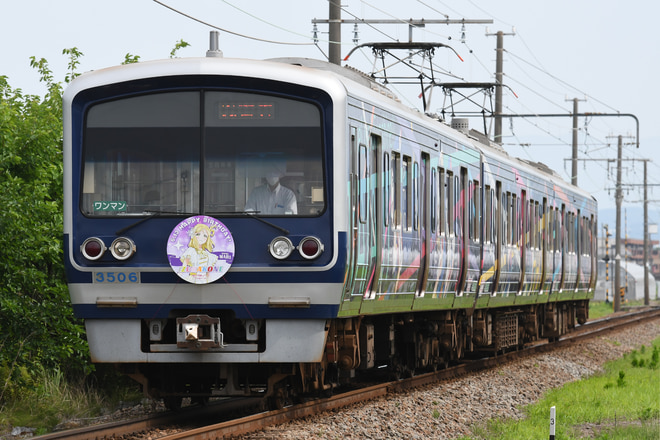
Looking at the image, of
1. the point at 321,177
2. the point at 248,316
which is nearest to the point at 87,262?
the point at 248,316

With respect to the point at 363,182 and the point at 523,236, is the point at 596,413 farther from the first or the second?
the point at 523,236

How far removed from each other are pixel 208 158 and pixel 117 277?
1.23 metres

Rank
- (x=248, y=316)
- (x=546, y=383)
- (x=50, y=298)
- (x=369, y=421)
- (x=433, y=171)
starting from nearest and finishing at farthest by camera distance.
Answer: (x=248, y=316) → (x=369, y=421) → (x=50, y=298) → (x=433, y=171) → (x=546, y=383)

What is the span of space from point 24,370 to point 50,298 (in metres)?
1.02

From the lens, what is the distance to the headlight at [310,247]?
389 inches

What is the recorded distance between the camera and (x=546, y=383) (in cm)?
1642

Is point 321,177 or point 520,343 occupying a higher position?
point 321,177

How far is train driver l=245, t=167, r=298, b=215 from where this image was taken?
393 inches

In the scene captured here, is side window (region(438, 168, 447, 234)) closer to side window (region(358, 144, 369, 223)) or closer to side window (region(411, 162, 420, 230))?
side window (region(411, 162, 420, 230))

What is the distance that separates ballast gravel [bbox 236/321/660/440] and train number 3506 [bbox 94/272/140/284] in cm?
158

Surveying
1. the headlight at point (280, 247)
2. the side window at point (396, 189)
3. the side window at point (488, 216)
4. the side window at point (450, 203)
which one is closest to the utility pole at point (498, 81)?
the side window at point (488, 216)

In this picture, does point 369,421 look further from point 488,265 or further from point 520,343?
point 520,343

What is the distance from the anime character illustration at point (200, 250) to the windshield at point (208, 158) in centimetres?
15

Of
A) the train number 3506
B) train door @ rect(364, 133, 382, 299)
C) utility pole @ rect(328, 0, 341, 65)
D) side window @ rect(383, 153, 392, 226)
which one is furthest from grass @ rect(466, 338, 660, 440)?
utility pole @ rect(328, 0, 341, 65)
